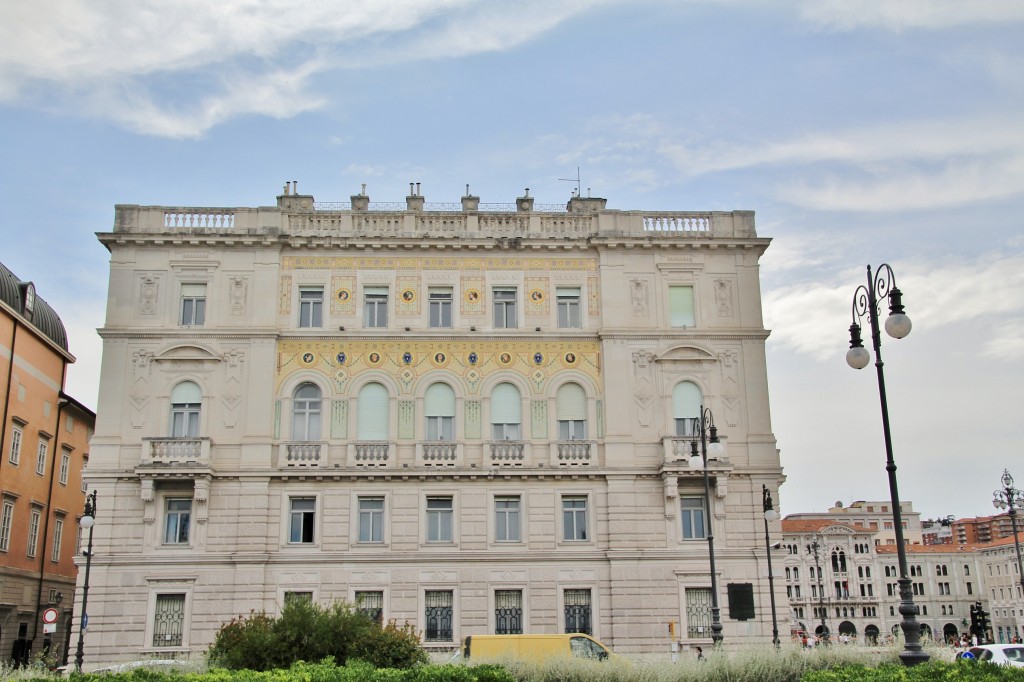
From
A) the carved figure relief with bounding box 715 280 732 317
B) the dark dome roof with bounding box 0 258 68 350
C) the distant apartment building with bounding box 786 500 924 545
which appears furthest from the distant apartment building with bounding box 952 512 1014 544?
the dark dome roof with bounding box 0 258 68 350

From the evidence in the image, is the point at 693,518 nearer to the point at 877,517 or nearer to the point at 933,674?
the point at 933,674

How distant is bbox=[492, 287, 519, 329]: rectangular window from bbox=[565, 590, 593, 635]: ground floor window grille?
10724 millimetres

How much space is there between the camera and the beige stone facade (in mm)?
37062

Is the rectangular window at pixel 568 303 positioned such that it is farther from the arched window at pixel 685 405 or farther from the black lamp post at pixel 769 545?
the black lamp post at pixel 769 545

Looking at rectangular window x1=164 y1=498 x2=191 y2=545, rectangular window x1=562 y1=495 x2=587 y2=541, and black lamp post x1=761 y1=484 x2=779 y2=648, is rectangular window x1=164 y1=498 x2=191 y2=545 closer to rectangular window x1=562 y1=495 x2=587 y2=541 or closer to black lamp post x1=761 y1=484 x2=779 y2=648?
rectangular window x1=562 y1=495 x2=587 y2=541

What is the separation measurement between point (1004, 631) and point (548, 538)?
114 metres

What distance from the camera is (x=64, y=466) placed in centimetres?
5103

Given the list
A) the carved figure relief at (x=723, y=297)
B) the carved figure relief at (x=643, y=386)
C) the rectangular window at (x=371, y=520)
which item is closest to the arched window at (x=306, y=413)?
the rectangular window at (x=371, y=520)

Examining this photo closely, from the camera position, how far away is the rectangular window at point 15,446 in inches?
1735

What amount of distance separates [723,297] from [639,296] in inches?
136

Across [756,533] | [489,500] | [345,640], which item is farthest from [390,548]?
[345,640]

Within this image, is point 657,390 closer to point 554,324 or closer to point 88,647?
point 554,324

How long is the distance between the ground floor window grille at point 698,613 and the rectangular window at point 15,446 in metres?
29.6

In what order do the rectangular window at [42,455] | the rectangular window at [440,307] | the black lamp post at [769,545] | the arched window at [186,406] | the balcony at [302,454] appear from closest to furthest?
1. the black lamp post at [769,545]
2. the balcony at [302,454]
3. the arched window at [186,406]
4. the rectangular window at [440,307]
5. the rectangular window at [42,455]
